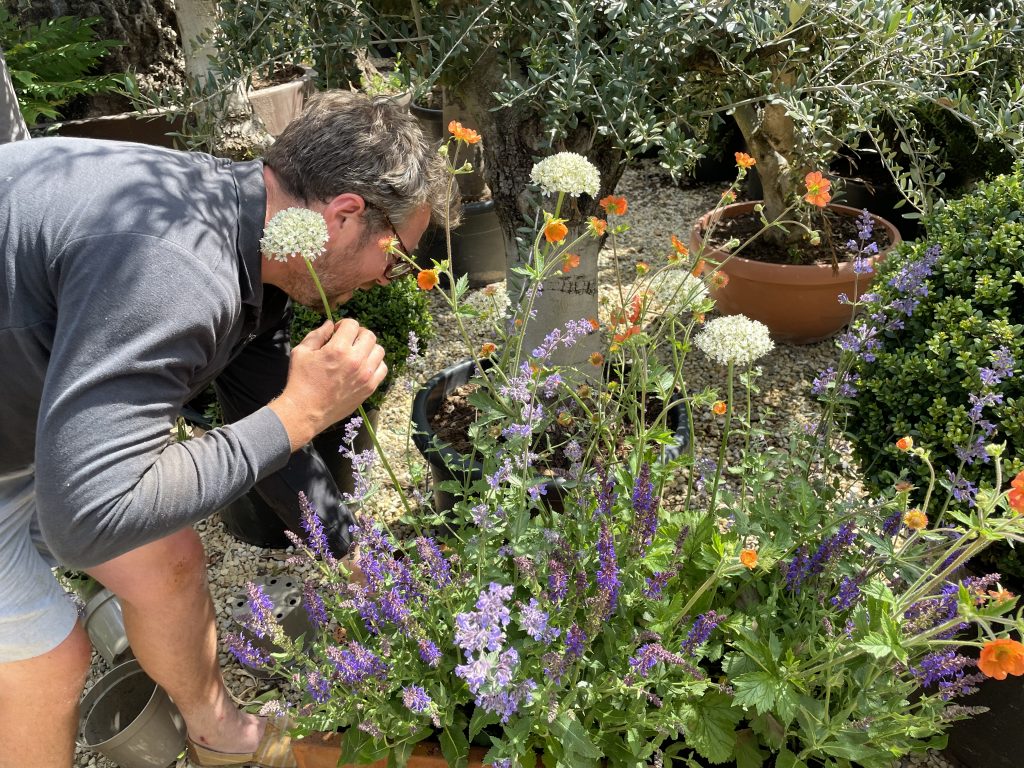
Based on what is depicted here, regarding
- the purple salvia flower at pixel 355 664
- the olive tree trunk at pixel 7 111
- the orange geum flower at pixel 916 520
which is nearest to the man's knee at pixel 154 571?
the purple salvia flower at pixel 355 664

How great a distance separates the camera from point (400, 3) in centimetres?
228

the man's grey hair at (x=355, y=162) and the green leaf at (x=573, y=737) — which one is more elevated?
the man's grey hair at (x=355, y=162)

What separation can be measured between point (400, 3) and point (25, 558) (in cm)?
180

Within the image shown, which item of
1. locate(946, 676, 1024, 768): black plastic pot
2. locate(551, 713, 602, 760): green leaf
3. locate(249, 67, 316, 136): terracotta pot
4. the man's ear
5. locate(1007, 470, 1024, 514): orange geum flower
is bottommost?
locate(946, 676, 1024, 768): black plastic pot

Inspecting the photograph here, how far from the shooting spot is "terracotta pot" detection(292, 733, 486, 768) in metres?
1.62

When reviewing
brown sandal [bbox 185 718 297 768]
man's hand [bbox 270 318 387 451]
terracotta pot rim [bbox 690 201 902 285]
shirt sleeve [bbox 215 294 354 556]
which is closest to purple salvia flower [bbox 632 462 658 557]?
man's hand [bbox 270 318 387 451]

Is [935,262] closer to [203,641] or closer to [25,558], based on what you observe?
[203,641]

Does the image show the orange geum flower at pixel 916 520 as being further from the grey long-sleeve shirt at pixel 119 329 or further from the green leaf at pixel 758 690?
the grey long-sleeve shirt at pixel 119 329

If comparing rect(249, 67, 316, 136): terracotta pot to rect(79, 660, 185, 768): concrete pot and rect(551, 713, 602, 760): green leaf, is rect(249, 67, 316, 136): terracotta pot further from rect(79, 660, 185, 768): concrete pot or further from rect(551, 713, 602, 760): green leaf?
rect(551, 713, 602, 760): green leaf

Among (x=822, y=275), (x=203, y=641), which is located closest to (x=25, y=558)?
(x=203, y=641)

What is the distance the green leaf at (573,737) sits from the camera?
54.4 inches

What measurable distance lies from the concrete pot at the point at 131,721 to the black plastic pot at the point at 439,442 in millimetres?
960

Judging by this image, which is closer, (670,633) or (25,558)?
(670,633)

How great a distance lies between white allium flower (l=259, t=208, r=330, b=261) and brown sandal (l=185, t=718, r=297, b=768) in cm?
132
